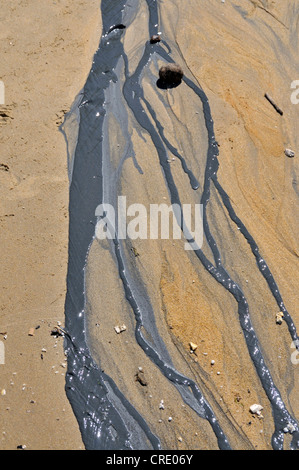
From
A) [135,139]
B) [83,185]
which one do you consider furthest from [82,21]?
[83,185]

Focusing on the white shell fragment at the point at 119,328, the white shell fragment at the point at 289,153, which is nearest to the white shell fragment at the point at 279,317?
the white shell fragment at the point at 119,328

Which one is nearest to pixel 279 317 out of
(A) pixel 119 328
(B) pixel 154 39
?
Result: (A) pixel 119 328

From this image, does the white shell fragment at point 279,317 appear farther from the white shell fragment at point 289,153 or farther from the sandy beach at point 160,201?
the white shell fragment at point 289,153

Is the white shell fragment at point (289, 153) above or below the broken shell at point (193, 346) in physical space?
above

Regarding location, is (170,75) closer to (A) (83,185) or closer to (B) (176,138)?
(B) (176,138)

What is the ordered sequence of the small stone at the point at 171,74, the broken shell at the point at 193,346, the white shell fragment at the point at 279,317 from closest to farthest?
the broken shell at the point at 193,346
the white shell fragment at the point at 279,317
the small stone at the point at 171,74

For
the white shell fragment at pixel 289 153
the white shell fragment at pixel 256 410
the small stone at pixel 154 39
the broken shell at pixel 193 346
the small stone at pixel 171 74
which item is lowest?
the white shell fragment at pixel 256 410

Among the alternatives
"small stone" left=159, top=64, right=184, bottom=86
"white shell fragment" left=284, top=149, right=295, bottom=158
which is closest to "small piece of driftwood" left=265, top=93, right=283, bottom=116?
"white shell fragment" left=284, top=149, right=295, bottom=158
